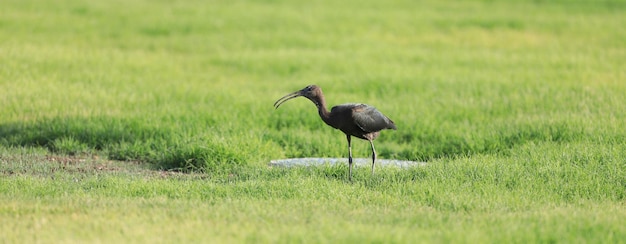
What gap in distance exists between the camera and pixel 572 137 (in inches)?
435

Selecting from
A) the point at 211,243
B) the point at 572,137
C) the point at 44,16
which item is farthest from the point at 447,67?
the point at 211,243

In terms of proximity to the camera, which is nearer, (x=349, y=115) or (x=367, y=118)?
(x=349, y=115)

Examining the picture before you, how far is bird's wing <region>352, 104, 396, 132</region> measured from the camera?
344 inches

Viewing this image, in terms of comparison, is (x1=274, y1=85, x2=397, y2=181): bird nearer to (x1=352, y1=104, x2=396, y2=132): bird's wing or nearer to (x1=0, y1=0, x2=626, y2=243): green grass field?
(x1=352, y1=104, x2=396, y2=132): bird's wing

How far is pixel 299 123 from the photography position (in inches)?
495

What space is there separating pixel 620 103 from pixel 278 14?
10.7m

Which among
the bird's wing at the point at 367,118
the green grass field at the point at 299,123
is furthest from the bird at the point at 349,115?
the green grass field at the point at 299,123

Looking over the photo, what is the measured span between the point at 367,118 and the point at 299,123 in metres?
3.81

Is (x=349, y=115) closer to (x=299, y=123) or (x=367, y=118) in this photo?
(x=367, y=118)

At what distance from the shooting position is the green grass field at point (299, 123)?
7.04m

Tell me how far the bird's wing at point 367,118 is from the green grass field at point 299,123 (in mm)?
514

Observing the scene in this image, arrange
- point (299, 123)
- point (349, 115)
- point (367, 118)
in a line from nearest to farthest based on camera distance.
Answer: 1. point (349, 115)
2. point (367, 118)
3. point (299, 123)

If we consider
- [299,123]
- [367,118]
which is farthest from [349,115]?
[299,123]

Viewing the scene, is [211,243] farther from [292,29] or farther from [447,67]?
[292,29]
